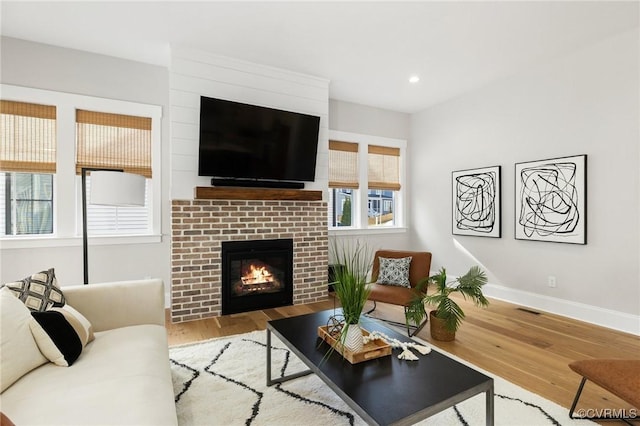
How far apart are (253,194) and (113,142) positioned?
1.64m

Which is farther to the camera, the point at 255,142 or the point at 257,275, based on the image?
the point at 257,275

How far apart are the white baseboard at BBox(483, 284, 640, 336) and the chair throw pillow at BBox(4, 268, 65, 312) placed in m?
4.48

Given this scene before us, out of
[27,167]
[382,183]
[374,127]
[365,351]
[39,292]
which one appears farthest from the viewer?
[382,183]

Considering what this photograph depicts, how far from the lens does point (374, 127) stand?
5.28m

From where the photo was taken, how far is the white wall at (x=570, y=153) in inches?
124

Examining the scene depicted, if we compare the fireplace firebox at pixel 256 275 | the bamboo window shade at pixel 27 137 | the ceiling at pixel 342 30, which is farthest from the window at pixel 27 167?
the fireplace firebox at pixel 256 275

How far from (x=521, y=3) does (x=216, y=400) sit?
3.65 meters

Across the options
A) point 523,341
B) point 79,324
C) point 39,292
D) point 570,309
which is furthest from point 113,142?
point 570,309

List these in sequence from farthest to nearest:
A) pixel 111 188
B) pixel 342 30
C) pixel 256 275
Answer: pixel 256 275 → pixel 342 30 → pixel 111 188

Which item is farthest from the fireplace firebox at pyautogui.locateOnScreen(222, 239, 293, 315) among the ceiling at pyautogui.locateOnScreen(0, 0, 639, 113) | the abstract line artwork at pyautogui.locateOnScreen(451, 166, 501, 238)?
the abstract line artwork at pyautogui.locateOnScreen(451, 166, 501, 238)

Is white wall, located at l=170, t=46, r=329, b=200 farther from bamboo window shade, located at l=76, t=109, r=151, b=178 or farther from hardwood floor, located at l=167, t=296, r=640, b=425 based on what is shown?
hardwood floor, located at l=167, t=296, r=640, b=425

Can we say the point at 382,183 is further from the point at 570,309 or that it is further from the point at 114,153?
the point at 114,153

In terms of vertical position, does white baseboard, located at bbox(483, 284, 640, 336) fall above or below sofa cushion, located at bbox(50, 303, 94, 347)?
below

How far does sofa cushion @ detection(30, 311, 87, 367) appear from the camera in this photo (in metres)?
1.48
